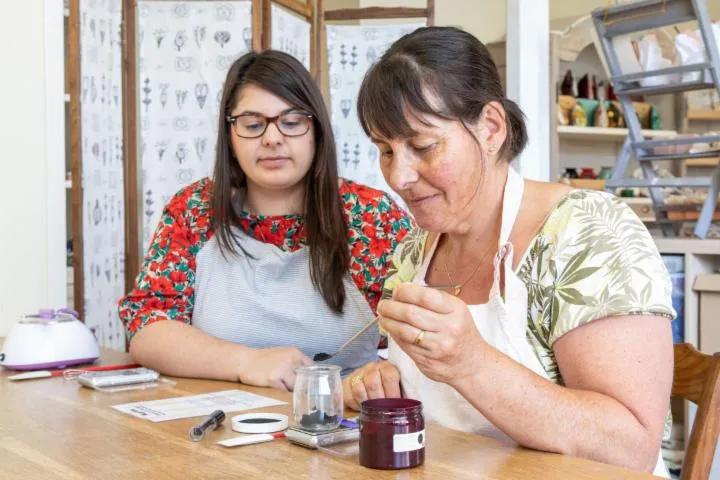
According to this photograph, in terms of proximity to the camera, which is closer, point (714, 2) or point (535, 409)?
point (535, 409)

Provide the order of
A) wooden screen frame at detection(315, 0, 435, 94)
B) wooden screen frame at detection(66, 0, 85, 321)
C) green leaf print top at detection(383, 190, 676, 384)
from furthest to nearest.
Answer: wooden screen frame at detection(315, 0, 435, 94), wooden screen frame at detection(66, 0, 85, 321), green leaf print top at detection(383, 190, 676, 384)

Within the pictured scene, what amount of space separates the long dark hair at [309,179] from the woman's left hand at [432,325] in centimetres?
91

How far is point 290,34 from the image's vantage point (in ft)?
13.0

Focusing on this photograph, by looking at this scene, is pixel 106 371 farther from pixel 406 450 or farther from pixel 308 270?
pixel 406 450

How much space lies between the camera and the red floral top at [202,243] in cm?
200

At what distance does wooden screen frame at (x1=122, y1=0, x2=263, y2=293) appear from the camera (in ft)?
11.9

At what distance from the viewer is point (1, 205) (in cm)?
312

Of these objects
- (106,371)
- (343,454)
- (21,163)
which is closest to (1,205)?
(21,163)

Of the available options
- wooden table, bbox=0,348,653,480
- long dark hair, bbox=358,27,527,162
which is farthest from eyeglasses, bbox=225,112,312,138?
wooden table, bbox=0,348,653,480

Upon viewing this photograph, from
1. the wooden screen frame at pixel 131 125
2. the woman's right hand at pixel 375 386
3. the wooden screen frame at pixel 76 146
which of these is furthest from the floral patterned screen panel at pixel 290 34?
the woman's right hand at pixel 375 386

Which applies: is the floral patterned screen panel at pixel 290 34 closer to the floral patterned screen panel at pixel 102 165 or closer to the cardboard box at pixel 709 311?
the floral patterned screen panel at pixel 102 165

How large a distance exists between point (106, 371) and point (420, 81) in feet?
3.07

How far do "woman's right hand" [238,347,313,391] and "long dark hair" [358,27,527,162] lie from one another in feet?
1.79

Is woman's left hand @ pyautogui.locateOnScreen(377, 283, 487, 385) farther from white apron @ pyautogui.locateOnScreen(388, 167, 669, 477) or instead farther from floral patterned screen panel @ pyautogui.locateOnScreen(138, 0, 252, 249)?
floral patterned screen panel @ pyautogui.locateOnScreen(138, 0, 252, 249)
